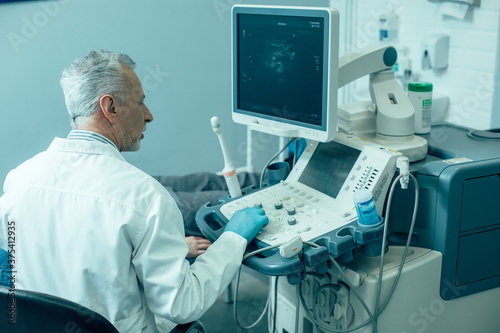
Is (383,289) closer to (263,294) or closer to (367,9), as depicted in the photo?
(263,294)

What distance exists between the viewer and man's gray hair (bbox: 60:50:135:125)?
130 cm

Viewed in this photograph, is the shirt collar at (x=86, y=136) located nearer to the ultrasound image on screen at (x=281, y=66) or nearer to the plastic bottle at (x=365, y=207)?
the ultrasound image on screen at (x=281, y=66)

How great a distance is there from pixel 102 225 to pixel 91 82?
347mm

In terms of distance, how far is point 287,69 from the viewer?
1.57 meters

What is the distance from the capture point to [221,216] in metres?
1.61

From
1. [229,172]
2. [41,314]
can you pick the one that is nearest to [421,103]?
[229,172]

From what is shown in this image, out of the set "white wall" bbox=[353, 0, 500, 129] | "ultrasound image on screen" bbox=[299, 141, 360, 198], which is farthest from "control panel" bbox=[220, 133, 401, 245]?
"white wall" bbox=[353, 0, 500, 129]

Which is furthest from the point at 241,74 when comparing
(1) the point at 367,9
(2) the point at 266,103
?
(1) the point at 367,9

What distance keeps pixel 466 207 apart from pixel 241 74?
0.77 meters

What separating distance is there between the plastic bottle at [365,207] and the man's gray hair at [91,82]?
0.64 metres

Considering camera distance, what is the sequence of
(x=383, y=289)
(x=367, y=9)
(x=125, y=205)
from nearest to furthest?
(x=125, y=205) < (x=383, y=289) < (x=367, y=9)

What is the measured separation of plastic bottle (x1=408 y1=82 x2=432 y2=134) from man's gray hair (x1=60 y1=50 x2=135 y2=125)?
976mm

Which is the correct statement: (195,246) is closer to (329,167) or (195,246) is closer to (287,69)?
(329,167)

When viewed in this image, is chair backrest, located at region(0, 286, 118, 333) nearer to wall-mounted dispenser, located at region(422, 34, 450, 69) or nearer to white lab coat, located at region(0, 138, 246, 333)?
white lab coat, located at region(0, 138, 246, 333)
